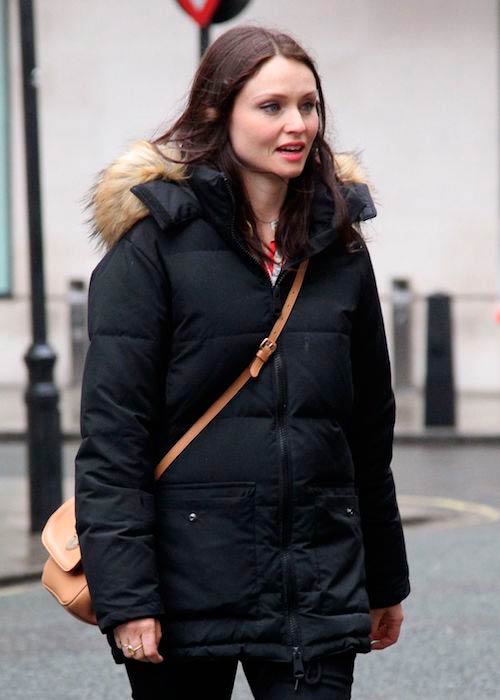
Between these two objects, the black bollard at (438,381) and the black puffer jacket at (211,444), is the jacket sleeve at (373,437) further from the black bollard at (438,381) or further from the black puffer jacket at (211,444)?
the black bollard at (438,381)

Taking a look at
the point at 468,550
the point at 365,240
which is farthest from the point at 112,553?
the point at 468,550

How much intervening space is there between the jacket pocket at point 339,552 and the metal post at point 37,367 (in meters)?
5.86

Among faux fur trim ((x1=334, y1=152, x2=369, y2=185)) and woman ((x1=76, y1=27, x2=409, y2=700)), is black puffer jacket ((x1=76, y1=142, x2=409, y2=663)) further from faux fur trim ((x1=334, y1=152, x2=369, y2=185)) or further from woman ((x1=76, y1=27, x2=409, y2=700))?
faux fur trim ((x1=334, y1=152, x2=369, y2=185))

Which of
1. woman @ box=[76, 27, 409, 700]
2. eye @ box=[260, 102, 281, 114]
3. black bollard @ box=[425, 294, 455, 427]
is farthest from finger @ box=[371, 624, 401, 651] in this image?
black bollard @ box=[425, 294, 455, 427]

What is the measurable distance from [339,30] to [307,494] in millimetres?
14848

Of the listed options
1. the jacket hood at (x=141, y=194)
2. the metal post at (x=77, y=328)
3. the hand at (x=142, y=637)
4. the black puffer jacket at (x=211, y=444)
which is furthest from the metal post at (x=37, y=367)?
the metal post at (x=77, y=328)

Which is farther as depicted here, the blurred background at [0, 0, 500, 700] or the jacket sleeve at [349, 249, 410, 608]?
the blurred background at [0, 0, 500, 700]

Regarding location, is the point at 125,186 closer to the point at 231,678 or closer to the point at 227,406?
the point at 227,406

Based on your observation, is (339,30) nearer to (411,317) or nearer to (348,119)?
(348,119)

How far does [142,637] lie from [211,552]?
0.65 ft

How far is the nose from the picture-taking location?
132 inches

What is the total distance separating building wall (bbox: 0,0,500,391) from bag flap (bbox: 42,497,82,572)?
13289mm

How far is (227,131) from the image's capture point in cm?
343

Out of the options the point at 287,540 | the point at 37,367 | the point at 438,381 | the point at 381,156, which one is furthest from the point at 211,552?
the point at 381,156
